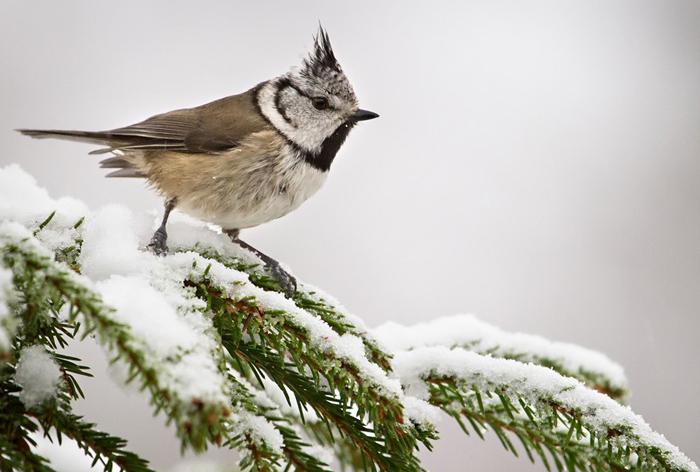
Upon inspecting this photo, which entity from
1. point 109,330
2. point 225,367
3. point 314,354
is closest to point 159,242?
point 314,354

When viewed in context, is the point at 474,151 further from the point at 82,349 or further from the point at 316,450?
the point at 316,450

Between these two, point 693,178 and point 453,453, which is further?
point 693,178

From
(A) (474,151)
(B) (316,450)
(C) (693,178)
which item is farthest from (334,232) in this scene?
(B) (316,450)

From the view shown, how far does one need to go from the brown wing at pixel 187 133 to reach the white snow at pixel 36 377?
1.73m

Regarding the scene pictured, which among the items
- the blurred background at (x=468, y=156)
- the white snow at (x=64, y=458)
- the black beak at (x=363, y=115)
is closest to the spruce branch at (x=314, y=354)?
the white snow at (x=64, y=458)

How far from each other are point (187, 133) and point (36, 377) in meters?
1.91

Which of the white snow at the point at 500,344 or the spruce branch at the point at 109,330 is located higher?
the white snow at the point at 500,344

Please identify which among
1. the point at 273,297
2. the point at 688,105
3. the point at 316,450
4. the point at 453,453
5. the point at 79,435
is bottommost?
the point at 79,435

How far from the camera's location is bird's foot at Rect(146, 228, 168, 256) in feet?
5.38

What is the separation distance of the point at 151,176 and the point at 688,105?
7.79 m

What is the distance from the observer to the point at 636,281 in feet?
23.2

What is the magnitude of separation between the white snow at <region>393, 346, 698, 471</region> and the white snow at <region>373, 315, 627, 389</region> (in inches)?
15.8

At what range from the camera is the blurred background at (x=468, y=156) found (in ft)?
22.4

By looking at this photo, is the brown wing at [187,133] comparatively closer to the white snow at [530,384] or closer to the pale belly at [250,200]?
the pale belly at [250,200]
